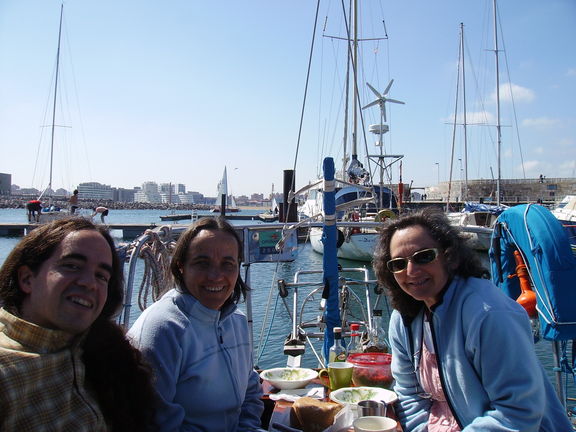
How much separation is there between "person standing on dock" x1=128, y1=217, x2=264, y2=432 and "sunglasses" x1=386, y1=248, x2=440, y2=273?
2.55 ft

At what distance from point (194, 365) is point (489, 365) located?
1.23 m

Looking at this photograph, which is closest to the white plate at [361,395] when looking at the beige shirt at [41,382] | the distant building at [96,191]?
the beige shirt at [41,382]

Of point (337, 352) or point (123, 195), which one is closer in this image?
point (337, 352)

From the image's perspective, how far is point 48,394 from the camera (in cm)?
151

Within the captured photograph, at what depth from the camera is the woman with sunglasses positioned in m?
1.85

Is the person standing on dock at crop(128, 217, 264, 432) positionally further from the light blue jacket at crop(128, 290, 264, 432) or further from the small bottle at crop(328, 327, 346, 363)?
the small bottle at crop(328, 327, 346, 363)

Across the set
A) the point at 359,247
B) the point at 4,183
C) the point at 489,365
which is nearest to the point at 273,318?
the point at 489,365

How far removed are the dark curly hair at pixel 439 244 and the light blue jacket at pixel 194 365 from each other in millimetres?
846

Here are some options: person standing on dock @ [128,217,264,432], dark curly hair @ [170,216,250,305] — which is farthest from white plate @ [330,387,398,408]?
dark curly hair @ [170,216,250,305]

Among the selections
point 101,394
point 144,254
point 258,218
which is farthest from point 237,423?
point 258,218

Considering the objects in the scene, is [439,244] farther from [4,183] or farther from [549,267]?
[4,183]

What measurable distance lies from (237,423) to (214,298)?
597 mm

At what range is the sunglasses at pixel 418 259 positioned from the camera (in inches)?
86.3

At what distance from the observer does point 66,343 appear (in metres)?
1.60
